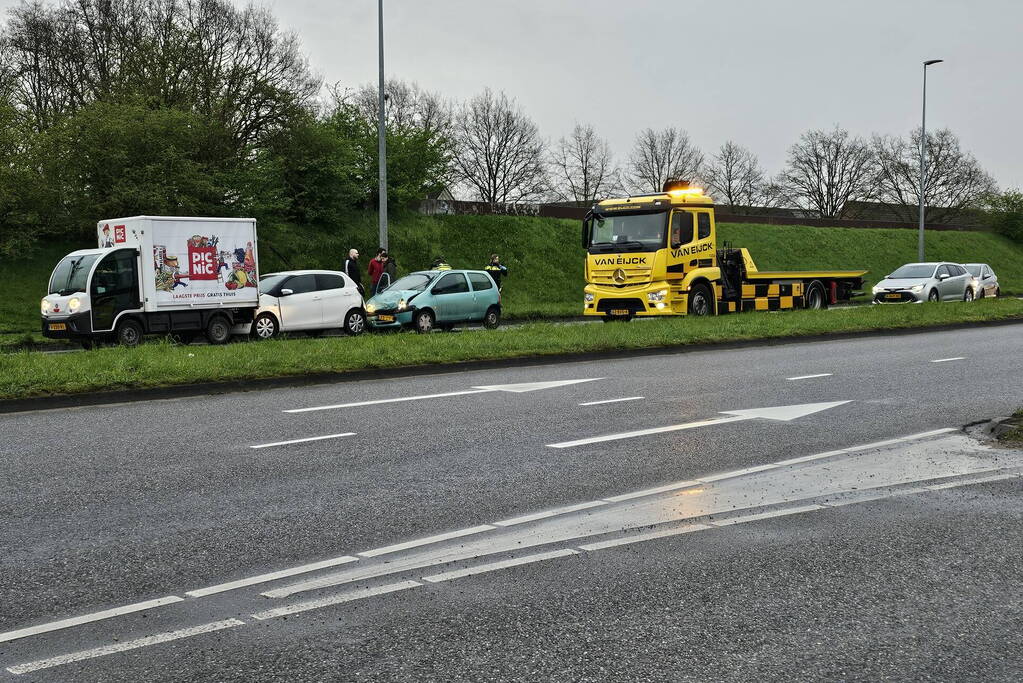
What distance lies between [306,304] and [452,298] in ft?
10.6

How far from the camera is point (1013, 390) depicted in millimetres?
11992

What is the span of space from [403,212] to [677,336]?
76.9 ft

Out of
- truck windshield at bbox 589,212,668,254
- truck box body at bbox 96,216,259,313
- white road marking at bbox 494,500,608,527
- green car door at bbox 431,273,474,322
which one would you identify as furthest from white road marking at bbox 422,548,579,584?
truck windshield at bbox 589,212,668,254

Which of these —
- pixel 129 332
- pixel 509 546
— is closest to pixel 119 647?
pixel 509 546

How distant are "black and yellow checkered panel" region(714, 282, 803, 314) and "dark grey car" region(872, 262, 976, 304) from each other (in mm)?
5464

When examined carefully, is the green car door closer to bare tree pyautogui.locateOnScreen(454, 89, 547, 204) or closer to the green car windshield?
the green car windshield

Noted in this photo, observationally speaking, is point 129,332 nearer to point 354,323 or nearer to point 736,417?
point 354,323

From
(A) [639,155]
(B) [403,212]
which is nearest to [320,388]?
(B) [403,212]

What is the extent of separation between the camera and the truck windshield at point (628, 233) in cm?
2284

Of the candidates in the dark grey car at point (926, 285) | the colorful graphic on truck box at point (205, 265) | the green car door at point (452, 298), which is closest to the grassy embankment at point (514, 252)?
the colorful graphic on truck box at point (205, 265)

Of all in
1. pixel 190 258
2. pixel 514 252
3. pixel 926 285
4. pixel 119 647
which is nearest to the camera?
pixel 119 647

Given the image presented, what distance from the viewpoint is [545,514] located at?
6164 mm

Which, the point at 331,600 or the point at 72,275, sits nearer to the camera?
the point at 331,600

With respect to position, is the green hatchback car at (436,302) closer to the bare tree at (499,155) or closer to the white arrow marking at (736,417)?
the white arrow marking at (736,417)
